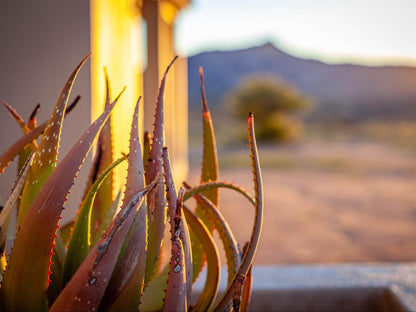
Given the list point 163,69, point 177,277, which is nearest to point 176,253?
point 177,277

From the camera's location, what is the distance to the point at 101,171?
720mm

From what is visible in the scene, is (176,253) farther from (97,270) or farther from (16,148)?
(16,148)

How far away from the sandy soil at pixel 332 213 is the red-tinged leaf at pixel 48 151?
394cm

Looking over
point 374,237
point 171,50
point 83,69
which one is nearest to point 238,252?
point 83,69

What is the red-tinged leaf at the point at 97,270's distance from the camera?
452 mm

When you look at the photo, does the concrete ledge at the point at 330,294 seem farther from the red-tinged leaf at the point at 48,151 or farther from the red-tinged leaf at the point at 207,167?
the red-tinged leaf at the point at 48,151

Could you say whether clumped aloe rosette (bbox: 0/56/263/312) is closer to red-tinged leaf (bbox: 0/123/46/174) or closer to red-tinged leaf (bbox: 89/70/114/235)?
red-tinged leaf (bbox: 0/123/46/174)

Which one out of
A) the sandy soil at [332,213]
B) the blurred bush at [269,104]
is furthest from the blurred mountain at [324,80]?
the sandy soil at [332,213]

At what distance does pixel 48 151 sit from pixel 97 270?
18cm

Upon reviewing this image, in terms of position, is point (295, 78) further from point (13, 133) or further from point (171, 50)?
point (13, 133)

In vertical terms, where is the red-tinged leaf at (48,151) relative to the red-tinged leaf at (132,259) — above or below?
above

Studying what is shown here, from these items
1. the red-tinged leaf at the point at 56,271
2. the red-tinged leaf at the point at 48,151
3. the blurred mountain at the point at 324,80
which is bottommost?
the red-tinged leaf at the point at 56,271

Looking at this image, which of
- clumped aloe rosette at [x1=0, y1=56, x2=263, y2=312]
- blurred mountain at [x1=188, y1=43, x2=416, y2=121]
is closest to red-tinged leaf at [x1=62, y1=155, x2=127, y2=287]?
clumped aloe rosette at [x1=0, y1=56, x2=263, y2=312]

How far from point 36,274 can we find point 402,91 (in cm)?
4709
